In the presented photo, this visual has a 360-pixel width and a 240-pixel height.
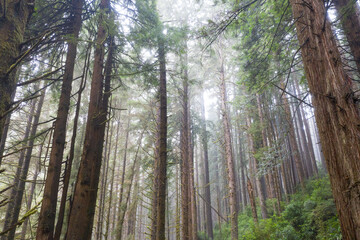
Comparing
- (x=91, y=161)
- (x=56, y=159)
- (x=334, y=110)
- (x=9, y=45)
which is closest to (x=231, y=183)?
(x=91, y=161)

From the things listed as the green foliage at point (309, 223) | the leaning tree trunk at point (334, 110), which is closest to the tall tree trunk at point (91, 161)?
the leaning tree trunk at point (334, 110)

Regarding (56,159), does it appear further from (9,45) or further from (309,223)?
(309,223)

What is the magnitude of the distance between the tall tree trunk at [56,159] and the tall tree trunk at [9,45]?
1504 millimetres

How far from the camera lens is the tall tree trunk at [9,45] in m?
1.84

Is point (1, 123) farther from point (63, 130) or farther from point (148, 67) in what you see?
point (148, 67)

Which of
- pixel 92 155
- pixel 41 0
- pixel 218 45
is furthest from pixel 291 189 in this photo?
pixel 41 0

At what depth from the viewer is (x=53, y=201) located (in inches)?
155

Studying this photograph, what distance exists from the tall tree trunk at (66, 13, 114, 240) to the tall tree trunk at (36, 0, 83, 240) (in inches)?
17.7

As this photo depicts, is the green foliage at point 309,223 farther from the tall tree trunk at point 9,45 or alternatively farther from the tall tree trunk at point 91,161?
the tall tree trunk at point 9,45

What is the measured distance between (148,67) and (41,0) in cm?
316

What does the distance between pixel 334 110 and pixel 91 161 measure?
478 cm

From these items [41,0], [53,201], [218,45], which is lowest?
[53,201]

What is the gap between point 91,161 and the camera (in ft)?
15.4

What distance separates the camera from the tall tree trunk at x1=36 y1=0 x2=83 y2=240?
3.76m
